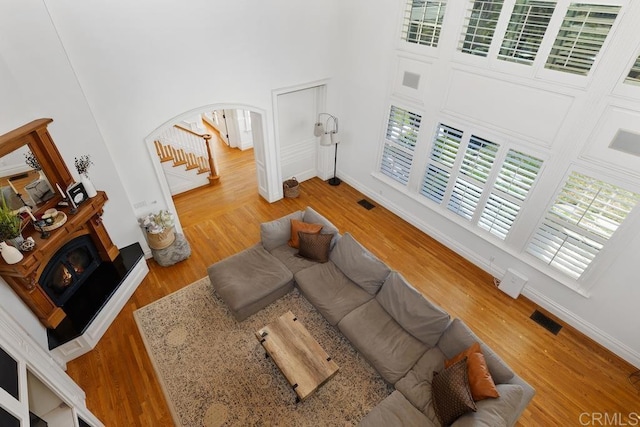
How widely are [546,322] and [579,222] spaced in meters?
1.62

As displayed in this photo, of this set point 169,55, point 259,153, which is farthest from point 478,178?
point 169,55

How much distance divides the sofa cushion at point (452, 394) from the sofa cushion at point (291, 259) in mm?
2349

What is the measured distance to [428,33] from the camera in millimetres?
4922

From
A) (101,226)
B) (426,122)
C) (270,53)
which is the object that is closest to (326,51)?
(270,53)

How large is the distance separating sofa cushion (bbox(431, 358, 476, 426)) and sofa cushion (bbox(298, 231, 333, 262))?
2.26 meters

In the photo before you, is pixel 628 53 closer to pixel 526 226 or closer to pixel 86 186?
pixel 526 226

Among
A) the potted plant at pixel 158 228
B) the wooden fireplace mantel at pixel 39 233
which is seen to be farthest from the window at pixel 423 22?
the wooden fireplace mantel at pixel 39 233

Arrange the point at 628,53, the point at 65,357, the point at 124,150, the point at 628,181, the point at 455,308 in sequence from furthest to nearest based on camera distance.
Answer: the point at 455,308
the point at 124,150
the point at 65,357
the point at 628,181
the point at 628,53

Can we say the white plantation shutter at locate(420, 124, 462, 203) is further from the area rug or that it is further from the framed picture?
the framed picture

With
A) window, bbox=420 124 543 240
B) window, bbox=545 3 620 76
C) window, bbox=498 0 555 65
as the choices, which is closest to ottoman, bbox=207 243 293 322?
window, bbox=420 124 543 240

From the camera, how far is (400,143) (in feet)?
20.0

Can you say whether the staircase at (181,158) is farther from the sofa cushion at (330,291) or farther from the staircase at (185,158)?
the sofa cushion at (330,291)

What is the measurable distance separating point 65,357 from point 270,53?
536cm

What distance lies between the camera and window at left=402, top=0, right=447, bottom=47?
15.5 feet
